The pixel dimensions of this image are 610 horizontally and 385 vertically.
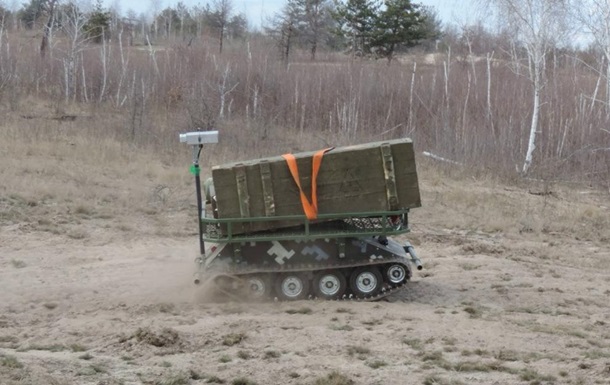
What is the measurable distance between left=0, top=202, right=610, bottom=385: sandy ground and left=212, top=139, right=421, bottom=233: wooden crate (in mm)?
1174

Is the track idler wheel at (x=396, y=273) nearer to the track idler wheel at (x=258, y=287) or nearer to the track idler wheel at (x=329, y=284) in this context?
the track idler wheel at (x=329, y=284)

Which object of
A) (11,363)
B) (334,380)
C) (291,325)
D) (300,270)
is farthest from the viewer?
(300,270)

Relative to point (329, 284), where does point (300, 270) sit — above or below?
above

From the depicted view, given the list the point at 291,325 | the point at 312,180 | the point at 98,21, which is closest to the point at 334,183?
the point at 312,180

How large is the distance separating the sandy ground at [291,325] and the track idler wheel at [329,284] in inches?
7.9

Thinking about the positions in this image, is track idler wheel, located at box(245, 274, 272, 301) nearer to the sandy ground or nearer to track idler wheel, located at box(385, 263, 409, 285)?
the sandy ground

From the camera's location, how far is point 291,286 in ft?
33.8

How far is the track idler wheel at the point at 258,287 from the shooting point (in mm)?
10289

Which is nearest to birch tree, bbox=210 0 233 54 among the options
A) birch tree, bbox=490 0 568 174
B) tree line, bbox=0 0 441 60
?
tree line, bbox=0 0 441 60

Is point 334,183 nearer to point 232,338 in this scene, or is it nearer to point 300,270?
point 300,270

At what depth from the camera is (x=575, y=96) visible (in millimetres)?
29594

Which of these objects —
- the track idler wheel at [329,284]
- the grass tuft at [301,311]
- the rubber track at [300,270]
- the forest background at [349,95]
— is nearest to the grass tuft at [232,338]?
the grass tuft at [301,311]

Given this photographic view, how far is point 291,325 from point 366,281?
1.52m

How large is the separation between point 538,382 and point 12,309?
6.10 meters
